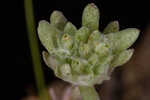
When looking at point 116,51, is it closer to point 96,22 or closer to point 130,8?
point 96,22

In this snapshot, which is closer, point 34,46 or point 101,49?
point 101,49

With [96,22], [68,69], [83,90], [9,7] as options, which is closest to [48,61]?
[68,69]

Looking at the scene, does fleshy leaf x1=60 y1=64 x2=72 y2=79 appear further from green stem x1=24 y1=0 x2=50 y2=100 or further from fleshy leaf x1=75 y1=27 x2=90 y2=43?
green stem x1=24 y1=0 x2=50 y2=100

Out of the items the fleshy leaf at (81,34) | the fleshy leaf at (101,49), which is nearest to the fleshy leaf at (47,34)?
the fleshy leaf at (81,34)

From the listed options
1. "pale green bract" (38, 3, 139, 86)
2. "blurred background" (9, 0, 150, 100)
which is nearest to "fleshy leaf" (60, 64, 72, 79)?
"pale green bract" (38, 3, 139, 86)

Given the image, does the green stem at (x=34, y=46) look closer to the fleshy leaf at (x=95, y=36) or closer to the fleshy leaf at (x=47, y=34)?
the fleshy leaf at (x=47, y=34)

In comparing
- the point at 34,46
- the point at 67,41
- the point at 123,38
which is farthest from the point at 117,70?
the point at 67,41

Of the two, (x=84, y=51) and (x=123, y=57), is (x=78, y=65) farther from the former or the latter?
(x=123, y=57)
